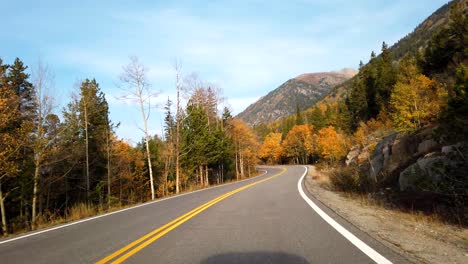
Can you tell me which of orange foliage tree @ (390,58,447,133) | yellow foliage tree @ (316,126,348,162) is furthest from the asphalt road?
yellow foliage tree @ (316,126,348,162)

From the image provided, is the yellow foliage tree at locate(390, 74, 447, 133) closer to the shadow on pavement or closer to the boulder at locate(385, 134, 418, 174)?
the boulder at locate(385, 134, 418, 174)

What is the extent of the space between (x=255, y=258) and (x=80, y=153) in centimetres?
2242

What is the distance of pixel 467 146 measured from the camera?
10.2 m

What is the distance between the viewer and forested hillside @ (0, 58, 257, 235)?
14305 millimetres

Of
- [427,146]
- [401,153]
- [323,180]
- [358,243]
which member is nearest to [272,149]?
[323,180]

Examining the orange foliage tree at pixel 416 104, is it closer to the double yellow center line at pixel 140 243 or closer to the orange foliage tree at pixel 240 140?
the orange foliage tree at pixel 240 140

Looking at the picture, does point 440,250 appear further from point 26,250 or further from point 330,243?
point 26,250

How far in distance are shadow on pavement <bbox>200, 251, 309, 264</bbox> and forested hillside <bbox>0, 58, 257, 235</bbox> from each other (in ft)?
30.7

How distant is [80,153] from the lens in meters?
23.1

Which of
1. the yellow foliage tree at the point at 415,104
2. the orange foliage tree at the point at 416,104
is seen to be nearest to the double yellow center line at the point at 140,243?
the orange foliage tree at the point at 416,104

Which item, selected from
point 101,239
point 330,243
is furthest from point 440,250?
point 101,239

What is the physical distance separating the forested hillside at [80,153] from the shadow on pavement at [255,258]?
9370 mm

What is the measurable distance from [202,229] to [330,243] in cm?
276

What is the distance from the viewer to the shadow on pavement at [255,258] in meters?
4.11
